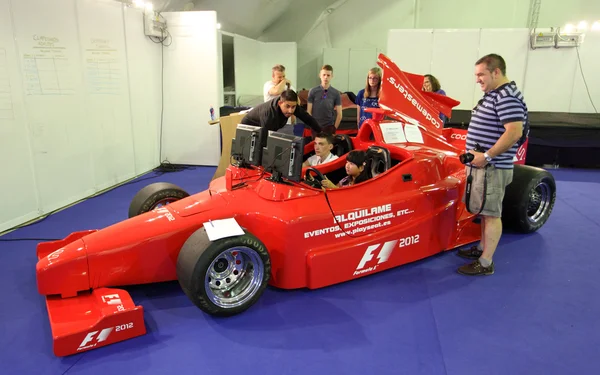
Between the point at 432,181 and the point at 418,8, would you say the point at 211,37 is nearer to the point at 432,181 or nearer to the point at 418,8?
the point at 432,181

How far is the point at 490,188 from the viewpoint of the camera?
3.37m

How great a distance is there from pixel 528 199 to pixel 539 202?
42 cm

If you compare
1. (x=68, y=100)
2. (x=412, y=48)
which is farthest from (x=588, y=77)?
(x=68, y=100)

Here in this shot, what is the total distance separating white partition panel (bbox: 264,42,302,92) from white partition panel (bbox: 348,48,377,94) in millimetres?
1656

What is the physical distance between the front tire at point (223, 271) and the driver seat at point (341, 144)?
5.83 ft

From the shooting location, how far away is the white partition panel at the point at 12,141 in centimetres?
436

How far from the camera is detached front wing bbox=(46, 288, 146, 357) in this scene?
2430 mm

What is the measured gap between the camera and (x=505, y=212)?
4430mm

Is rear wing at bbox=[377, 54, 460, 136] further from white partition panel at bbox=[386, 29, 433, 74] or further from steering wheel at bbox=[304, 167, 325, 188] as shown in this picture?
white partition panel at bbox=[386, 29, 433, 74]

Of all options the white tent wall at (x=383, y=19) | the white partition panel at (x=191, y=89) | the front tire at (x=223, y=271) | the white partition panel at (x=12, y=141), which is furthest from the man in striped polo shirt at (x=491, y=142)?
the white tent wall at (x=383, y=19)

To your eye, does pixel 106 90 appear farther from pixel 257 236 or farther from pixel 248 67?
pixel 248 67

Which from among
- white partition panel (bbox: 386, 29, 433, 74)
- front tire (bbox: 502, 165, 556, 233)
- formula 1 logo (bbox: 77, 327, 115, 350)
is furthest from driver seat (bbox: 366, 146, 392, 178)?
white partition panel (bbox: 386, 29, 433, 74)

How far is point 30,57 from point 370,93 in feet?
13.5

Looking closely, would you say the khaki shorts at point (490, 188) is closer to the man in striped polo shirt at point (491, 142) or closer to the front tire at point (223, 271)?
the man in striped polo shirt at point (491, 142)
